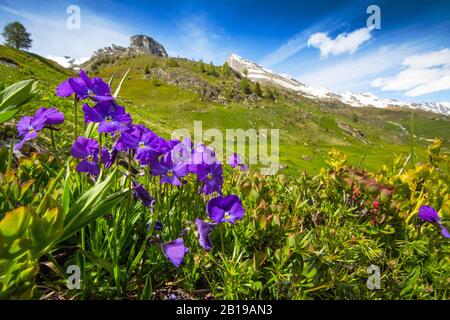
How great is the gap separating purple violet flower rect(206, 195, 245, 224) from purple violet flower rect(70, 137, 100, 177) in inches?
34.1

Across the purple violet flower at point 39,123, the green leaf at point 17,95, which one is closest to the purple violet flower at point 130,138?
the purple violet flower at point 39,123

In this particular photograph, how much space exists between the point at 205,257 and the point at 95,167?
96 centimetres

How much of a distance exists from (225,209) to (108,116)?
90cm

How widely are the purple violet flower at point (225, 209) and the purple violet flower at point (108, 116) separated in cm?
69

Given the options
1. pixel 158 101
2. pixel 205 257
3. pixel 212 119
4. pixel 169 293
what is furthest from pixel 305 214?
pixel 158 101

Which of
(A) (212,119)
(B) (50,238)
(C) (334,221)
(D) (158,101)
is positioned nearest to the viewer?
(B) (50,238)

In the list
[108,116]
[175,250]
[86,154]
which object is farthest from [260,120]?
[175,250]

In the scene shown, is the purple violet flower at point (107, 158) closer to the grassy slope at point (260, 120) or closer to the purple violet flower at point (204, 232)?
the purple violet flower at point (204, 232)

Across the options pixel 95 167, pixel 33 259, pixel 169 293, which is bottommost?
pixel 169 293

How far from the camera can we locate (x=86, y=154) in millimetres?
2135

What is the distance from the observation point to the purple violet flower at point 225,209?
1.86 meters

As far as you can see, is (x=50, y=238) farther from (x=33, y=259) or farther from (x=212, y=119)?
(x=212, y=119)

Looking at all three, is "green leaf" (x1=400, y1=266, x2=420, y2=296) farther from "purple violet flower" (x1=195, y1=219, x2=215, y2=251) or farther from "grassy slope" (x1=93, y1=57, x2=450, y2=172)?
"grassy slope" (x1=93, y1=57, x2=450, y2=172)
